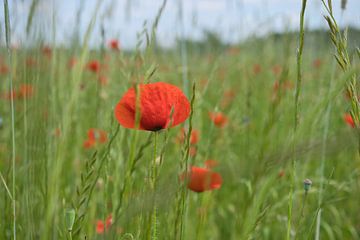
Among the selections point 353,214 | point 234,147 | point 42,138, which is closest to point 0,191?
point 42,138

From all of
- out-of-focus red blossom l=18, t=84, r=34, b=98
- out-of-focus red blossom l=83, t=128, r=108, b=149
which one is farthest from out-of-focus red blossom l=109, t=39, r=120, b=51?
out-of-focus red blossom l=18, t=84, r=34, b=98

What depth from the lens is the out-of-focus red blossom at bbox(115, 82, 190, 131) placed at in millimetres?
601

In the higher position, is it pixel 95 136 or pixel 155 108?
pixel 155 108

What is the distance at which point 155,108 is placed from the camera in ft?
2.00

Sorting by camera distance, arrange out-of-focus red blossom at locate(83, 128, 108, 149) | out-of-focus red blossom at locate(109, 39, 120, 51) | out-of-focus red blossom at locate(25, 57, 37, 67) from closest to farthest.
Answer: out-of-focus red blossom at locate(25, 57, 37, 67) → out-of-focus red blossom at locate(83, 128, 108, 149) → out-of-focus red blossom at locate(109, 39, 120, 51)

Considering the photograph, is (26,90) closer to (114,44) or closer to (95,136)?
(95,136)

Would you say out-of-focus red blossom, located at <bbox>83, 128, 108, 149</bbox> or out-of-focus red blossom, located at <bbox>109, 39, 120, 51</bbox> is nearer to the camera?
out-of-focus red blossom, located at <bbox>83, 128, 108, 149</bbox>

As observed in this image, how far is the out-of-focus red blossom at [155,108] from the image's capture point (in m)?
0.60

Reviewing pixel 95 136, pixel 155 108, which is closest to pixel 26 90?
pixel 155 108

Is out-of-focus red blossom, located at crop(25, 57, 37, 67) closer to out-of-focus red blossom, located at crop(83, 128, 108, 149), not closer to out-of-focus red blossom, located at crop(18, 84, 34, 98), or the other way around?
out-of-focus red blossom, located at crop(18, 84, 34, 98)

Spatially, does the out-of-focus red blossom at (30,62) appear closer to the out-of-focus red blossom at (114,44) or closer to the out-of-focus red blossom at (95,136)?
the out-of-focus red blossom at (95,136)

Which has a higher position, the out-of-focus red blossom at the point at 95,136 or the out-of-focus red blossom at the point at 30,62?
the out-of-focus red blossom at the point at 30,62

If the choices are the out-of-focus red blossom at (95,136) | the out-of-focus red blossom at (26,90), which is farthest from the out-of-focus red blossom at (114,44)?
the out-of-focus red blossom at (26,90)

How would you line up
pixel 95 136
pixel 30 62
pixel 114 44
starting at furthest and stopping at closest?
pixel 114 44
pixel 95 136
pixel 30 62
